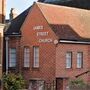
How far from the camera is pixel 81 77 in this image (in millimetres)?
42906

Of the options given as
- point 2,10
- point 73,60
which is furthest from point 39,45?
point 2,10

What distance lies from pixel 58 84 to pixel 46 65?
13.0 meters

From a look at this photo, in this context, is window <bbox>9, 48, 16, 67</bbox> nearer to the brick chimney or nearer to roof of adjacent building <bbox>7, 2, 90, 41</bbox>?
roof of adjacent building <bbox>7, 2, 90, 41</bbox>

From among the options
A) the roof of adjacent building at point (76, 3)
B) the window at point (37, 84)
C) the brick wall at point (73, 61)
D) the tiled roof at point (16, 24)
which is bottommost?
the window at point (37, 84)

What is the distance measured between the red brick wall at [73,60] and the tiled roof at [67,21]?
2.94ft

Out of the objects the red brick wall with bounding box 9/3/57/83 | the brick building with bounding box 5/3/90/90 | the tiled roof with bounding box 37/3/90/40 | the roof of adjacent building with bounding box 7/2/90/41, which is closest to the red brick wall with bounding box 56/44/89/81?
the brick building with bounding box 5/3/90/90

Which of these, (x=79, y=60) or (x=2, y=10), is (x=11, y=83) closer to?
(x=2, y=10)

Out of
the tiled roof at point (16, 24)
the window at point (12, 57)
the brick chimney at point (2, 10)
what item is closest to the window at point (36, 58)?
the window at point (12, 57)

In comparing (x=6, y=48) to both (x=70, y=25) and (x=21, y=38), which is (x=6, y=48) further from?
(x=70, y=25)

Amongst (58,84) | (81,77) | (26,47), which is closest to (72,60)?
(81,77)

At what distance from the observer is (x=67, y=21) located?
1810 inches

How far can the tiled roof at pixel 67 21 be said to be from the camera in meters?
43.8

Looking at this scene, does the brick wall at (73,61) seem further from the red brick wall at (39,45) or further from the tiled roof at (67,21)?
the tiled roof at (67,21)

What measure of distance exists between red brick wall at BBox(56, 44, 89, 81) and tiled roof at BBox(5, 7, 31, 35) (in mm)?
5672
